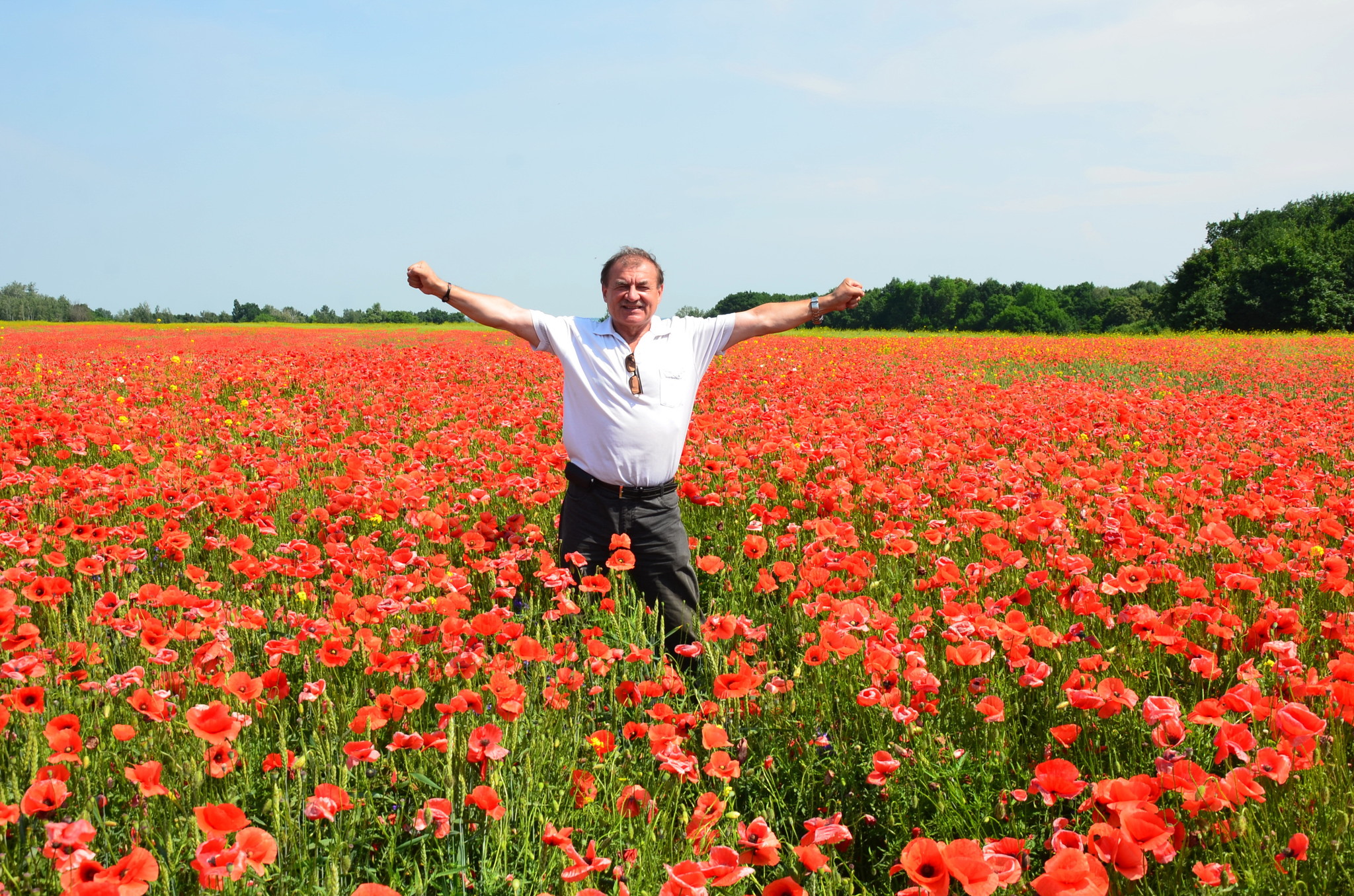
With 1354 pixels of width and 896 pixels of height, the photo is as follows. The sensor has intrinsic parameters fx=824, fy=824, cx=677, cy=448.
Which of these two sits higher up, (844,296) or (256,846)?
(844,296)

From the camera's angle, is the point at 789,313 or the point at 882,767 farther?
the point at 789,313

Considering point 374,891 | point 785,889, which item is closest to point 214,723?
point 374,891

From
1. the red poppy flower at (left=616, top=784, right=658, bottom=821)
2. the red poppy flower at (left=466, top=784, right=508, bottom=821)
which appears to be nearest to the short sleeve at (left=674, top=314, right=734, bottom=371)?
the red poppy flower at (left=616, top=784, right=658, bottom=821)

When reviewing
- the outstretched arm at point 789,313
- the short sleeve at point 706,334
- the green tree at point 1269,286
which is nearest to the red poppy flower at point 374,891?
the short sleeve at point 706,334

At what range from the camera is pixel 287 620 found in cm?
304

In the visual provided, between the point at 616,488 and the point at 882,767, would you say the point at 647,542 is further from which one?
the point at 882,767

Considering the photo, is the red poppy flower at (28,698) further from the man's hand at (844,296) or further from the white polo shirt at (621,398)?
the man's hand at (844,296)

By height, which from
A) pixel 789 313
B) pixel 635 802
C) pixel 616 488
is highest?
pixel 789 313

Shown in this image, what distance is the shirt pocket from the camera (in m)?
3.92

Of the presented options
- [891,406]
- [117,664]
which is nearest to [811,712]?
[117,664]

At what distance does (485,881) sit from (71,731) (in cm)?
105

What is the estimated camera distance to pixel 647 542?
12.7 feet

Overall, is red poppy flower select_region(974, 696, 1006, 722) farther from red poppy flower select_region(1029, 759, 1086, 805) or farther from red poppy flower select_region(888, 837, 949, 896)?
red poppy flower select_region(888, 837, 949, 896)

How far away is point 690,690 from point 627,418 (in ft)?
4.12
